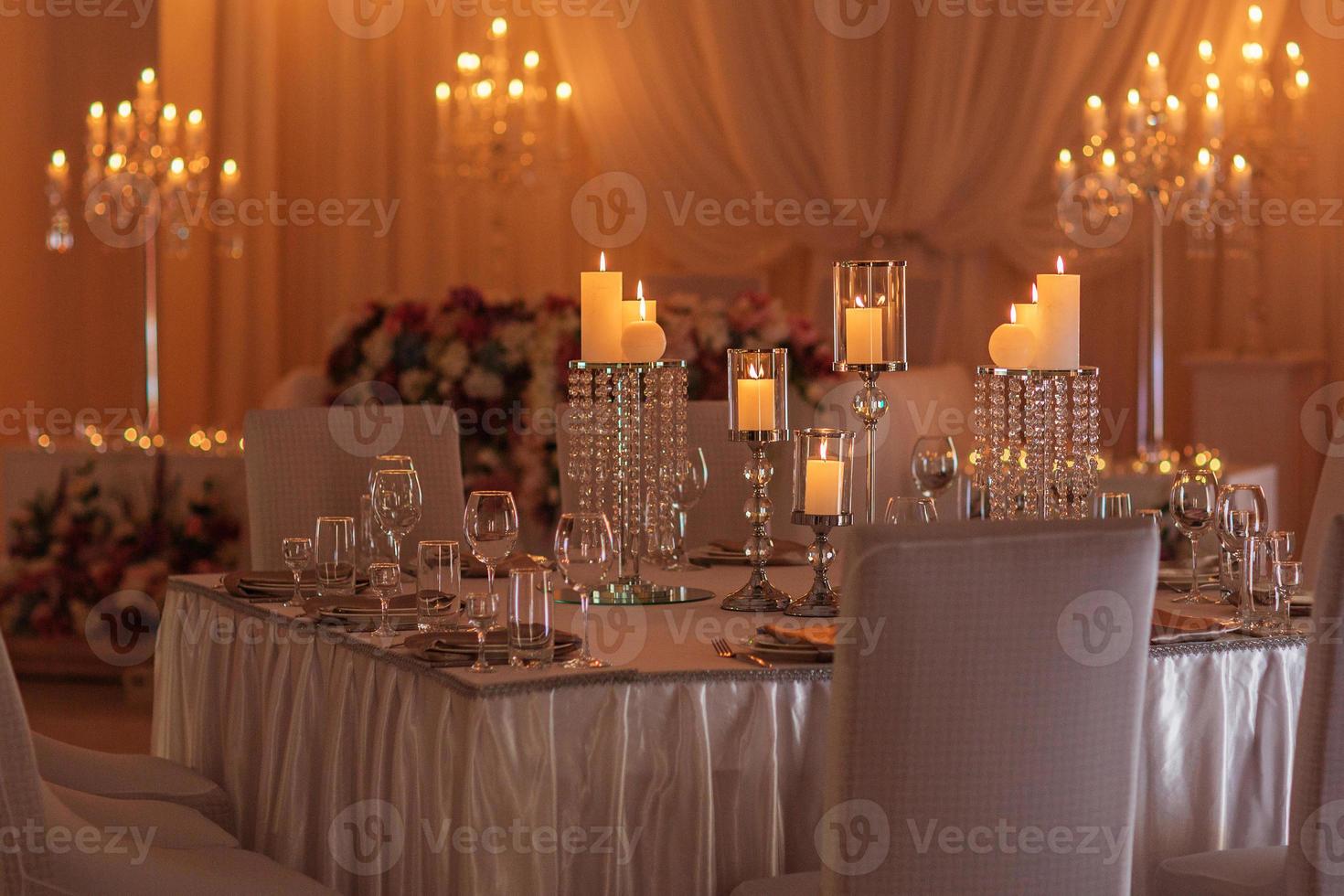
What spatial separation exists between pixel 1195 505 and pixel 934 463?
0.46 m

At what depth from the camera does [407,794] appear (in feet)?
7.70

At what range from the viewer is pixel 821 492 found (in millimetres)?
2670

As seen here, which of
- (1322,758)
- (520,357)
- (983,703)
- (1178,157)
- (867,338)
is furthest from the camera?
(1178,157)

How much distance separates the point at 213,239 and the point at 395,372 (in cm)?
327

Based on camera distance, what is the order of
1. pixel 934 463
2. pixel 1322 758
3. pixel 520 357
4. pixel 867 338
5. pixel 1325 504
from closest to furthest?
1. pixel 1322 758
2. pixel 867 338
3. pixel 934 463
4. pixel 1325 504
5. pixel 520 357

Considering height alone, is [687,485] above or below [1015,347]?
below

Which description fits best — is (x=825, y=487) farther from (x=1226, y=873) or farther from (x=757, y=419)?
(x=1226, y=873)

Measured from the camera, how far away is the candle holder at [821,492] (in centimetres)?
267

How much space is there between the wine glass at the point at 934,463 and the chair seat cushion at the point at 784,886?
0.99 meters

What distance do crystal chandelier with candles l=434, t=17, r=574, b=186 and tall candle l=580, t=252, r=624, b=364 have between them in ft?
13.7

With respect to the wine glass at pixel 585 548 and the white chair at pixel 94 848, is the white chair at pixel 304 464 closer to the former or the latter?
the white chair at pixel 94 848

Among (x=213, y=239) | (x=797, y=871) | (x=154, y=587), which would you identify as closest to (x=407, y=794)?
(x=797, y=871)

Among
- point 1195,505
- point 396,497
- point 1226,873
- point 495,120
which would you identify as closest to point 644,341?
point 396,497

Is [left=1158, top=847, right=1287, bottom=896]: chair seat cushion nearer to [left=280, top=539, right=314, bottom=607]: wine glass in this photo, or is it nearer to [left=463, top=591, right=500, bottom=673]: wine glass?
[left=463, top=591, right=500, bottom=673]: wine glass
